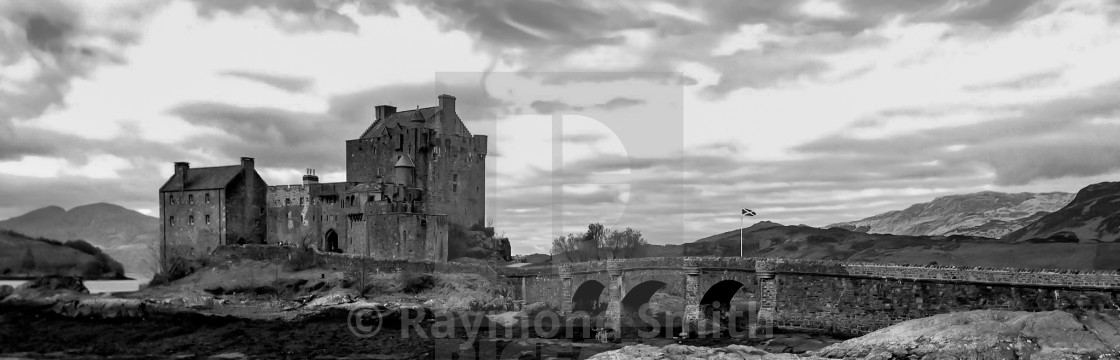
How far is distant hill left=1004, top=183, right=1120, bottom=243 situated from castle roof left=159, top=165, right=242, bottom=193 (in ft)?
276

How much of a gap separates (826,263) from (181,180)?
78557mm

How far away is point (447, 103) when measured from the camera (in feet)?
317

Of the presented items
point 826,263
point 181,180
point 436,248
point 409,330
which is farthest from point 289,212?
point 826,263

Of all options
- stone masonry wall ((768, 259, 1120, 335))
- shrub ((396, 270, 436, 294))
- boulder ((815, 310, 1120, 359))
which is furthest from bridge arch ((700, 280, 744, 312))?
shrub ((396, 270, 436, 294))

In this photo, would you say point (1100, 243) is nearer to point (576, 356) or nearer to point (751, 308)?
point (751, 308)

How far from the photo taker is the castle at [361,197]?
A: 88375mm

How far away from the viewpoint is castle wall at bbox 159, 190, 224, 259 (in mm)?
98000

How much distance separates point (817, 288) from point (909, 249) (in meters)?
42.0

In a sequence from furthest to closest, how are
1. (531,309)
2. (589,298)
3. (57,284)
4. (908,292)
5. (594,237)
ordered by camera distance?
(594,237) < (57,284) < (589,298) < (531,309) < (908,292)

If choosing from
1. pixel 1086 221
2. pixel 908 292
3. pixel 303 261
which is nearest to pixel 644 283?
pixel 908 292

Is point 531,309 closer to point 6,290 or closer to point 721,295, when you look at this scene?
point 721,295

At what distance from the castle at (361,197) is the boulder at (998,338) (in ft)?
174

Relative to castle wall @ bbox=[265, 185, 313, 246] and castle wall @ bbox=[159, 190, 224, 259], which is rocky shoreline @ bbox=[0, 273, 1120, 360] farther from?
castle wall @ bbox=[265, 185, 313, 246]

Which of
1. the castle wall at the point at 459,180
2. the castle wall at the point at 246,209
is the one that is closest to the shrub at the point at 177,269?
the castle wall at the point at 246,209
